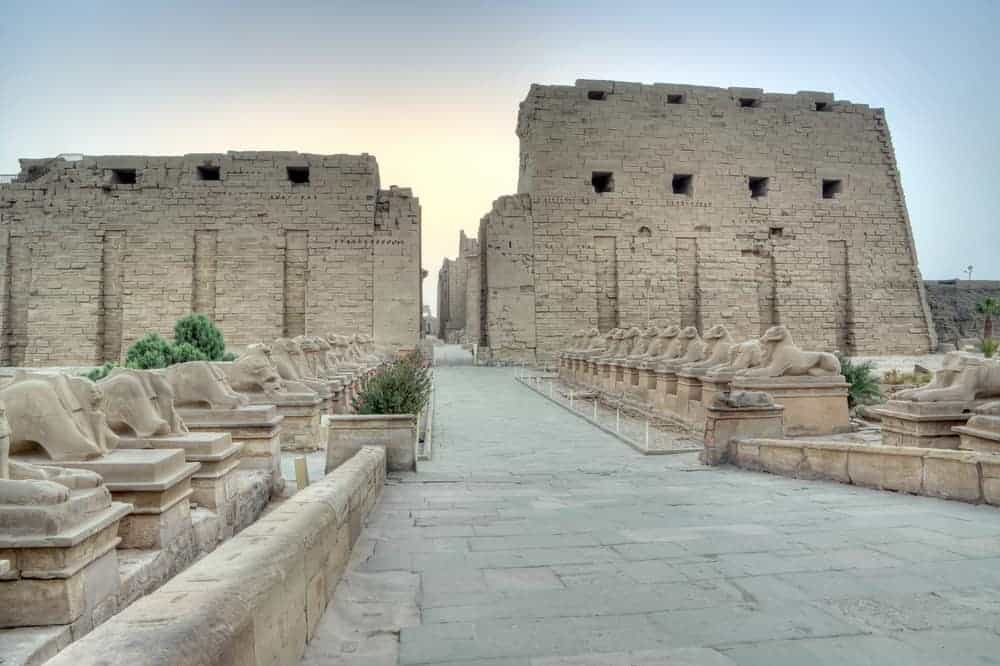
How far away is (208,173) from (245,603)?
22125mm

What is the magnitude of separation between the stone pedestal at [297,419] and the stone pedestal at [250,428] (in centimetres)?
200

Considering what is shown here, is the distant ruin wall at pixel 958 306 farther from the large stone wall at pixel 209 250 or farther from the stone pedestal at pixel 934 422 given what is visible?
the stone pedestal at pixel 934 422

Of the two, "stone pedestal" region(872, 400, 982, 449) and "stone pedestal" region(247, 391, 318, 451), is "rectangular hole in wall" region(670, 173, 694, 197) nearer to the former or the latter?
"stone pedestal" region(872, 400, 982, 449)

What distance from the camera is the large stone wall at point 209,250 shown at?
19.7m

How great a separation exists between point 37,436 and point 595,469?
4.46 meters

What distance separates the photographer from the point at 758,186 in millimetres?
23266

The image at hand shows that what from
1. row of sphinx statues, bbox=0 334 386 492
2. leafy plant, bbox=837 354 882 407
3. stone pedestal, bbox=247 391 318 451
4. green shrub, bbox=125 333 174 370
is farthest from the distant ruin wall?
row of sphinx statues, bbox=0 334 386 492

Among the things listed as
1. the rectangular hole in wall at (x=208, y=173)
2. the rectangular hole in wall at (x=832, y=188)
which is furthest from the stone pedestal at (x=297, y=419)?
the rectangular hole in wall at (x=832, y=188)

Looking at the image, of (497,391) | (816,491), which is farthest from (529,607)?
(497,391)

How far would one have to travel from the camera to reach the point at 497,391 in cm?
1345

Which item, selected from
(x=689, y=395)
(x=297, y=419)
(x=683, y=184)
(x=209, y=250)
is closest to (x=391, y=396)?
(x=297, y=419)

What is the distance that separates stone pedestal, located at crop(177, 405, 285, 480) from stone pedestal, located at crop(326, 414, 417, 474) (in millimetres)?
469

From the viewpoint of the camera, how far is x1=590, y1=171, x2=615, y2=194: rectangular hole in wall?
71.6 feet

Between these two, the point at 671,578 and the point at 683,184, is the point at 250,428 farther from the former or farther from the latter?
the point at 683,184
